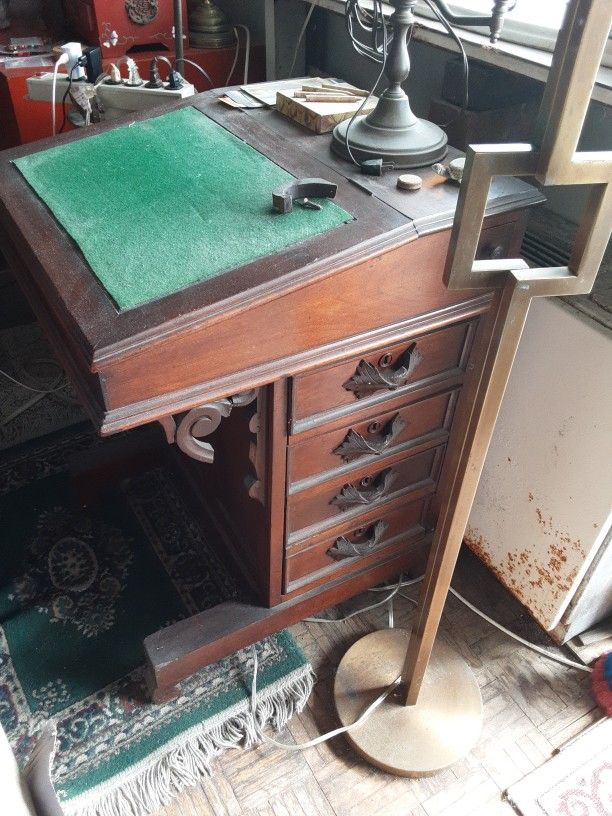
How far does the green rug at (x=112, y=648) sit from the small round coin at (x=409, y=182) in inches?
34.9

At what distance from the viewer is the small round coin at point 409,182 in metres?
0.91

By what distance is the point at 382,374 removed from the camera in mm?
986

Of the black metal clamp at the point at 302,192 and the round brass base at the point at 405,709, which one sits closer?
the black metal clamp at the point at 302,192

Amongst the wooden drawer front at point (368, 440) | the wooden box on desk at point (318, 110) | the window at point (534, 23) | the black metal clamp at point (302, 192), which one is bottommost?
the wooden drawer front at point (368, 440)

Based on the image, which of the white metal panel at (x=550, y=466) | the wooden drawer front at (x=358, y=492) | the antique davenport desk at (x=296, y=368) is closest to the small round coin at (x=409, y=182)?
the antique davenport desk at (x=296, y=368)

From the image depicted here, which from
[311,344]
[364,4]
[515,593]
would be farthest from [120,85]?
[515,593]

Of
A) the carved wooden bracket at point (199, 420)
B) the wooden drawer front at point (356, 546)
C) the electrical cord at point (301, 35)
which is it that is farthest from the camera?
the electrical cord at point (301, 35)

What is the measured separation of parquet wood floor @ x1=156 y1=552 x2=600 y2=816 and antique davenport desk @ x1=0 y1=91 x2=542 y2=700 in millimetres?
156

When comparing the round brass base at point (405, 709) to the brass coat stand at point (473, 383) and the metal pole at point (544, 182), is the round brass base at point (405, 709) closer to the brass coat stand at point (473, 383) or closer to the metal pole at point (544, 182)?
the brass coat stand at point (473, 383)

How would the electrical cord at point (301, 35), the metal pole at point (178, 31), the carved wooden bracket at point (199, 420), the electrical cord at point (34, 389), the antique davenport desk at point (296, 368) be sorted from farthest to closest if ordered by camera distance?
the electrical cord at point (34, 389), the electrical cord at point (301, 35), the metal pole at point (178, 31), the carved wooden bracket at point (199, 420), the antique davenport desk at point (296, 368)

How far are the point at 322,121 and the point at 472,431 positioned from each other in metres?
0.56

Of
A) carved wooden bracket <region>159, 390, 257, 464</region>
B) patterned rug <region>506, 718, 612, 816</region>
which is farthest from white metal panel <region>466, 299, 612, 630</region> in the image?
→ carved wooden bracket <region>159, 390, 257, 464</region>

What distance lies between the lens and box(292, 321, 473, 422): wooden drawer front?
3.08ft

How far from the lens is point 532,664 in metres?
1.36
